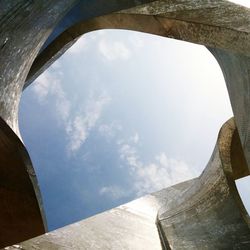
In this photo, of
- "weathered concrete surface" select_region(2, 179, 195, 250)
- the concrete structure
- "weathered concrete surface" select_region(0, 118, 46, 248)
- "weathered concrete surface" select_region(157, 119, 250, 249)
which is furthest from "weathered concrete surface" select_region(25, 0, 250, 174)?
"weathered concrete surface" select_region(0, 118, 46, 248)

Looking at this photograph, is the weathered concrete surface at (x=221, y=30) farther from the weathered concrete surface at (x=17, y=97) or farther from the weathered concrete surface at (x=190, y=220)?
the weathered concrete surface at (x=17, y=97)

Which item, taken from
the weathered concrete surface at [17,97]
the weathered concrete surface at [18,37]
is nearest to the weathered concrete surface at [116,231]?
the weathered concrete surface at [17,97]

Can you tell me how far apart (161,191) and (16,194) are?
340 centimetres

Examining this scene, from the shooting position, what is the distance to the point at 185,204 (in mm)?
5285

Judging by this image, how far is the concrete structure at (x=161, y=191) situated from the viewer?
2.99 metres

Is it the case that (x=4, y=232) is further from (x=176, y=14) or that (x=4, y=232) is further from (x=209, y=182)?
(x=176, y=14)

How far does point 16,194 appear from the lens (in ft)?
11.4

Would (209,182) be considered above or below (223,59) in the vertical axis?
below

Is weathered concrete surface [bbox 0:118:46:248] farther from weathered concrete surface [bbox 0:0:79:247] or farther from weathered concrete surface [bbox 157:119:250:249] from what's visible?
weathered concrete surface [bbox 157:119:250:249]

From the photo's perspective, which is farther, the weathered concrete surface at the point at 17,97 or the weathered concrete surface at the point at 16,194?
the weathered concrete surface at the point at 16,194

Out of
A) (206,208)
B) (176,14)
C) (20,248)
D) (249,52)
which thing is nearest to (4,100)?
(20,248)

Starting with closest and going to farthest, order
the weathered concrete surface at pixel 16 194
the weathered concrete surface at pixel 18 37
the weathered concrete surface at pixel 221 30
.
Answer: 1. the weathered concrete surface at pixel 18 37
2. the weathered concrete surface at pixel 16 194
3. the weathered concrete surface at pixel 221 30

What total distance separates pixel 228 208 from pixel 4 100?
126 inches

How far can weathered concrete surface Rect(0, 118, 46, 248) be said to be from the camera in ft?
9.43
